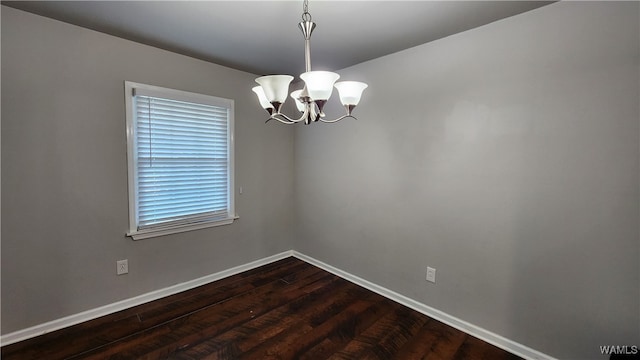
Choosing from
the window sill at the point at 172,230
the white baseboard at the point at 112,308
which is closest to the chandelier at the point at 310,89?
the window sill at the point at 172,230

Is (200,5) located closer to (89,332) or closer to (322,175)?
(322,175)

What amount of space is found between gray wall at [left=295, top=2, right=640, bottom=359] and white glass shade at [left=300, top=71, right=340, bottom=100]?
4.35 feet

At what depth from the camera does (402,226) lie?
2.58 meters

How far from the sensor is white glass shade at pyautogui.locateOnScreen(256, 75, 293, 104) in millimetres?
1401

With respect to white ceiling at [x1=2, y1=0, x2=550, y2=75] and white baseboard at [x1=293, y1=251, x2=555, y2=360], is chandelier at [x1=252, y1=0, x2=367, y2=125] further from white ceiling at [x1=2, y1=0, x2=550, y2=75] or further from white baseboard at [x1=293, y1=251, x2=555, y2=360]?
white baseboard at [x1=293, y1=251, x2=555, y2=360]

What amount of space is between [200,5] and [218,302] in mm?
2489

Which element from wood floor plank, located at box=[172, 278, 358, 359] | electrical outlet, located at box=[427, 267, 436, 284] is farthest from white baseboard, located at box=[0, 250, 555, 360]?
wood floor plank, located at box=[172, 278, 358, 359]

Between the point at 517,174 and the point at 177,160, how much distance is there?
2948 mm

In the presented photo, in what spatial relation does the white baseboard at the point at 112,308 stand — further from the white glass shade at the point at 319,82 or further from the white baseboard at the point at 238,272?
the white glass shade at the point at 319,82

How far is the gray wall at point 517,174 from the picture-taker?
1568 millimetres

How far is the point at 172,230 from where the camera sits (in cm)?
270

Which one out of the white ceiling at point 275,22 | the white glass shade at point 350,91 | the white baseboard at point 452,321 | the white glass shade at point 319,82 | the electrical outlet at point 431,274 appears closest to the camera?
the white glass shade at point 319,82

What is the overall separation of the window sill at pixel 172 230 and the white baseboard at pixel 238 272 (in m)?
0.57

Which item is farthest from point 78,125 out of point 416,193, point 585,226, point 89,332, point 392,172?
point 585,226
